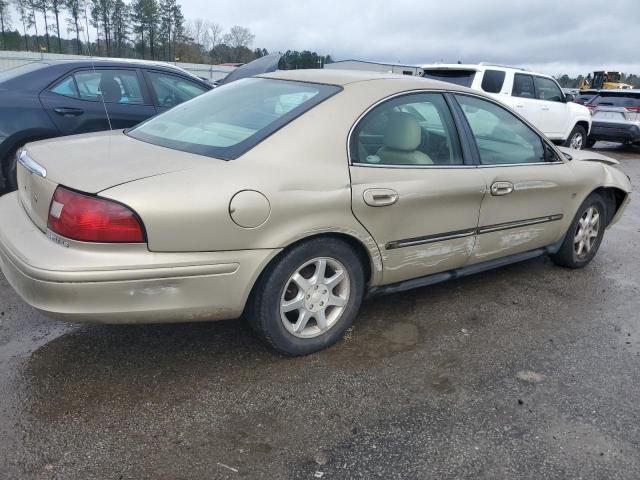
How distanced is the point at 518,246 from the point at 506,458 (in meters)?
1.99

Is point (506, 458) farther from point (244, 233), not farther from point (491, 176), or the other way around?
point (491, 176)

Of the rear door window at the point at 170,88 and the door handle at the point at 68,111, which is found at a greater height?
the rear door window at the point at 170,88

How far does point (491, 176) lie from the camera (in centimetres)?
354

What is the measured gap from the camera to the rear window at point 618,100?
14578 millimetres

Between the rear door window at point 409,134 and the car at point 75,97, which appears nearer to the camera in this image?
the rear door window at point 409,134

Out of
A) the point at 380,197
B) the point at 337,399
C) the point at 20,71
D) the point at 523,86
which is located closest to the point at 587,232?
the point at 380,197

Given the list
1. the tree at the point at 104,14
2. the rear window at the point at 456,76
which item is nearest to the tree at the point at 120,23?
the tree at the point at 104,14

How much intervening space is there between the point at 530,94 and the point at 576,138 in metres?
2.63

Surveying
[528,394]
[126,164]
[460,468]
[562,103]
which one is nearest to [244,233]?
[126,164]

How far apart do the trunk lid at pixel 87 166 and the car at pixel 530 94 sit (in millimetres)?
7819

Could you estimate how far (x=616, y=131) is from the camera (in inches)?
564

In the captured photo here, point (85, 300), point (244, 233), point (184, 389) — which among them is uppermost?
point (244, 233)

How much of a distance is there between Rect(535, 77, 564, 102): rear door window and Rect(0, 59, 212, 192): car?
310 inches

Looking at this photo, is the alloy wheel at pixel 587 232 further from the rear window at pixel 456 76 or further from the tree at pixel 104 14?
the tree at pixel 104 14
